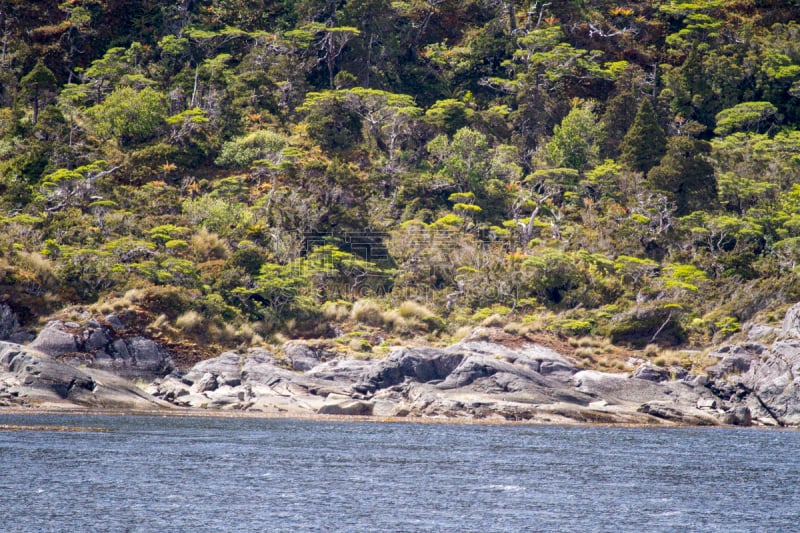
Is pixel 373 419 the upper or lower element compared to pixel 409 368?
lower

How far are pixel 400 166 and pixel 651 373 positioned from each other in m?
29.1

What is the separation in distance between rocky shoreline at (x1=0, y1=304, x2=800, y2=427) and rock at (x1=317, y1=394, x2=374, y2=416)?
6 cm

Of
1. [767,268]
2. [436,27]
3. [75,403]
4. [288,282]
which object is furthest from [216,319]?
[436,27]

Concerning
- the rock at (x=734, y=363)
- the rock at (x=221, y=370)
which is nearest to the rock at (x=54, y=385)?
the rock at (x=221, y=370)

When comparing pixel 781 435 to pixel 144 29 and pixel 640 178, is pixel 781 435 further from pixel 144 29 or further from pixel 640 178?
pixel 144 29

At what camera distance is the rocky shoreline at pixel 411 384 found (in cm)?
5028

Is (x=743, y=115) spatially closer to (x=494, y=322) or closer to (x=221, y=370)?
(x=494, y=322)

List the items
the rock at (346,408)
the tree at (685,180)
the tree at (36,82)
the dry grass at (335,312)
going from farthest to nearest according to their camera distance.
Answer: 1. the tree at (36,82)
2. the tree at (685,180)
3. the dry grass at (335,312)
4. the rock at (346,408)

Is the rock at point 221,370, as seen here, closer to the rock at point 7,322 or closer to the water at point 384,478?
the water at point 384,478

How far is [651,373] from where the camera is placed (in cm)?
5559

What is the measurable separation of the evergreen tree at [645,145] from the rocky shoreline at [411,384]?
21.2 metres

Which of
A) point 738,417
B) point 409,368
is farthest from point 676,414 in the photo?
point 409,368

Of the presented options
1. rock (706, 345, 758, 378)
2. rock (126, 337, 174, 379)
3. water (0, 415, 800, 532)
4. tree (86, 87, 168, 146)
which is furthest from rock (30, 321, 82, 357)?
rock (706, 345, 758, 378)

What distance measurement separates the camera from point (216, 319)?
60625 mm
